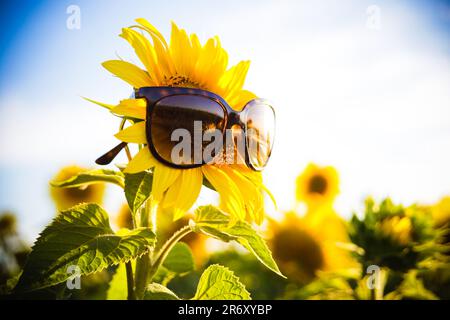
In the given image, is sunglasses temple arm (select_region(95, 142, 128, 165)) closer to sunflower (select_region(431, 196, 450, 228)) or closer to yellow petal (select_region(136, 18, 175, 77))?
yellow petal (select_region(136, 18, 175, 77))

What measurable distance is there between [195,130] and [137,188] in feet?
0.55

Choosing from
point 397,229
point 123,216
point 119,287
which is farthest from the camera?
point 123,216

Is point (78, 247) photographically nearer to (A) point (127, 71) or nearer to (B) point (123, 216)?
(A) point (127, 71)

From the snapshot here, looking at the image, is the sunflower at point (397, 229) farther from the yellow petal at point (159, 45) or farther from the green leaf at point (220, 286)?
the yellow petal at point (159, 45)

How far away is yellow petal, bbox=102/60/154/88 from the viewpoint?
2.90ft

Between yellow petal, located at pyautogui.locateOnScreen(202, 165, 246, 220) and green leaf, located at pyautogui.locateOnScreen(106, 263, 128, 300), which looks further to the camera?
green leaf, located at pyautogui.locateOnScreen(106, 263, 128, 300)

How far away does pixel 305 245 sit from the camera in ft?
7.50

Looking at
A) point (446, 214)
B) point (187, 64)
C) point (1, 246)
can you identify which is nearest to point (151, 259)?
point (187, 64)

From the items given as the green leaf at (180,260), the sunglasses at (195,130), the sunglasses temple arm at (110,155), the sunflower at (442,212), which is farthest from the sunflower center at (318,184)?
the sunglasses temple arm at (110,155)

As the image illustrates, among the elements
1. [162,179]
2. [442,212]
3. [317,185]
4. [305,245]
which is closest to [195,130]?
[162,179]

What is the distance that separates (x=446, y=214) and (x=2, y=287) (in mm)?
2064

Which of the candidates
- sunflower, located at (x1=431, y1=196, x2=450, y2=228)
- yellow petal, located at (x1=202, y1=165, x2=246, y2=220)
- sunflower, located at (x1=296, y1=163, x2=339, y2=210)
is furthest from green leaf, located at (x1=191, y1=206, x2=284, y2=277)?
sunflower, located at (x1=296, y1=163, x2=339, y2=210)

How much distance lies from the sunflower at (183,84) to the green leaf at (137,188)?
29 millimetres

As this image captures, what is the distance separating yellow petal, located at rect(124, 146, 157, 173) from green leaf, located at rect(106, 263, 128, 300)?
45 cm
